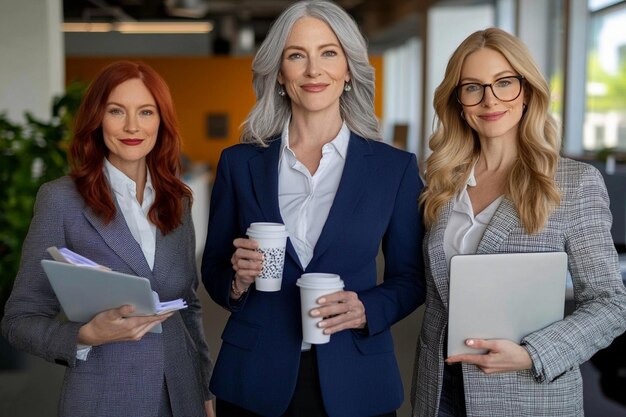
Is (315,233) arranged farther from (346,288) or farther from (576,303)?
(576,303)

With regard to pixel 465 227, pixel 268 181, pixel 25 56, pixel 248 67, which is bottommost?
pixel 465 227

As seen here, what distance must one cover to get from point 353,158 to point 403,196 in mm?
158

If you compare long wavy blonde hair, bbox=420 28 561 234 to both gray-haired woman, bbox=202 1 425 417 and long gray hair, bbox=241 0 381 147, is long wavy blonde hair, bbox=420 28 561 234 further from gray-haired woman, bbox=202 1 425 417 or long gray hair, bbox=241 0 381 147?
long gray hair, bbox=241 0 381 147

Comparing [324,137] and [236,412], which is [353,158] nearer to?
[324,137]

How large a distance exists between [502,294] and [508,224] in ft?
0.68

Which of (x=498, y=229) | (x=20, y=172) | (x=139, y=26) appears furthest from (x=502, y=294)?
(x=139, y=26)

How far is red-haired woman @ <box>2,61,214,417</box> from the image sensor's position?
184 cm

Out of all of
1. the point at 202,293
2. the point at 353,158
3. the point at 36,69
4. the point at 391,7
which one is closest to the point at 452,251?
the point at 353,158

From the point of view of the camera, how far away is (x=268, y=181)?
1927 millimetres

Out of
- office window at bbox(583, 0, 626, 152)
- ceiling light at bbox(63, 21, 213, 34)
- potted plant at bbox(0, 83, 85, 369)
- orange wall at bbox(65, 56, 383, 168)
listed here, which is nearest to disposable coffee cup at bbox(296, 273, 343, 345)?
potted plant at bbox(0, 83, 85, 369)

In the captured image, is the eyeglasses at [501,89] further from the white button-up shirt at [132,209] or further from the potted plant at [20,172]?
the potted plant at [20,172]

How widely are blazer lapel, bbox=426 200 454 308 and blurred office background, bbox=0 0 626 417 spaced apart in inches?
25.0

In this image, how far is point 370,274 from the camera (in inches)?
74.7

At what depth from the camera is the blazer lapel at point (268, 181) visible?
1870 mm
